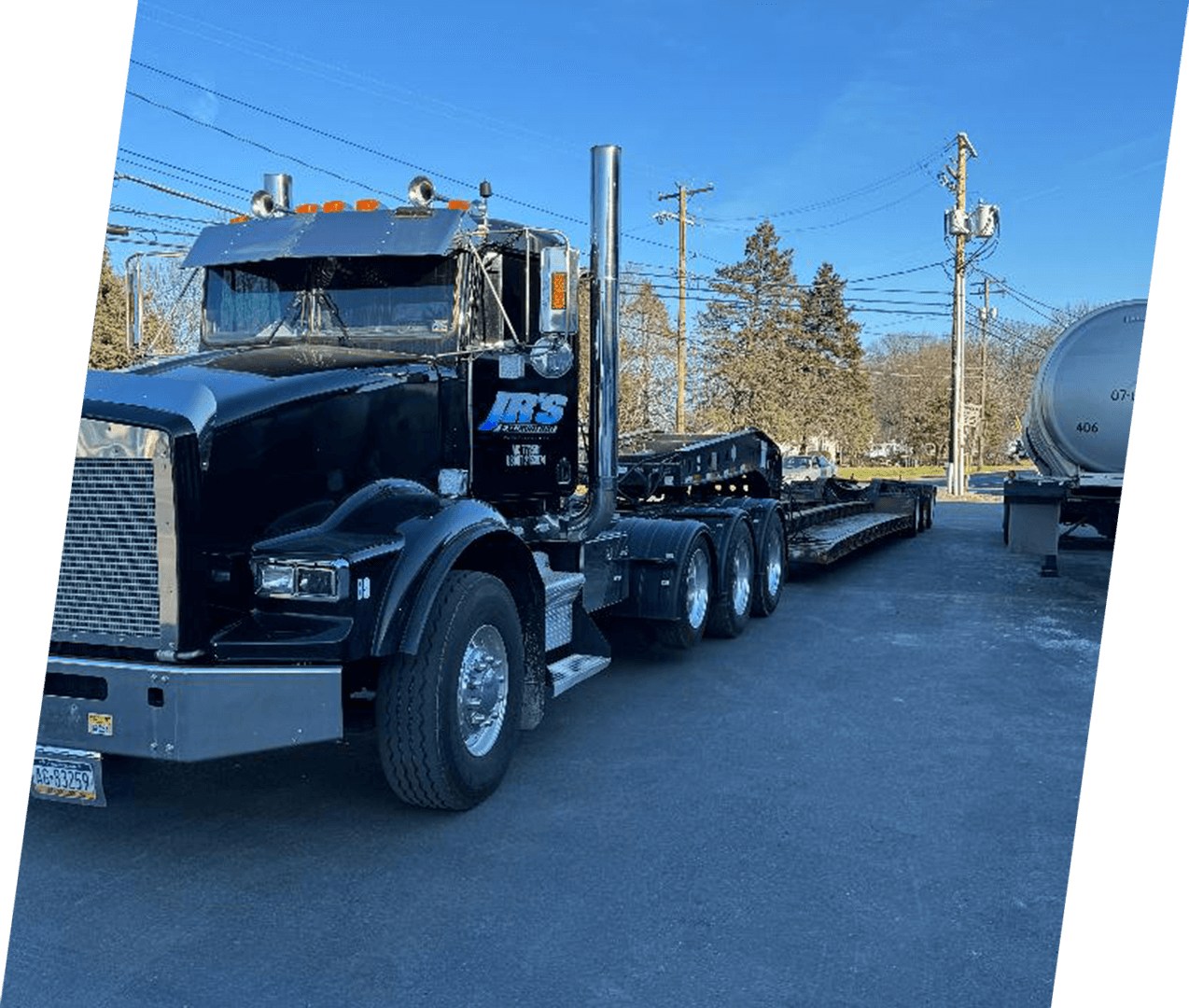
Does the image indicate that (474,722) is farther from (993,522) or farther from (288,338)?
(993,522)

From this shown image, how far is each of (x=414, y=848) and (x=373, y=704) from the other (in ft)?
2.08

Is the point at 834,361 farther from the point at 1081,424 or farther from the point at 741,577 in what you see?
the point at 741,577

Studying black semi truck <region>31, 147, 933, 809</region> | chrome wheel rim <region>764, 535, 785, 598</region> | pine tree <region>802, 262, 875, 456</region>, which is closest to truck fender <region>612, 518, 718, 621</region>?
black semi truck <region>31, 147, 933, 809</region>

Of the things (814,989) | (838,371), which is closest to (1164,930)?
(814,989)

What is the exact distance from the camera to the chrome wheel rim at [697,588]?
7748 millimetres

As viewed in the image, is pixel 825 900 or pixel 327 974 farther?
pixel 825 900

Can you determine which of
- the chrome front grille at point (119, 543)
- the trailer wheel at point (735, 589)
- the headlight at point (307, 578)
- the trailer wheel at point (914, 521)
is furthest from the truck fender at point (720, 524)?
the trailer wheel at point (914, 521)

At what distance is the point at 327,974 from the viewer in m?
3.11

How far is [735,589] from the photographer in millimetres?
8695

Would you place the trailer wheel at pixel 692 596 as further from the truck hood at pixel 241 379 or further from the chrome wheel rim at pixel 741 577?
the truck hood at pixel 241 379

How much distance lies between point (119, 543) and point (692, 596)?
4.89 m

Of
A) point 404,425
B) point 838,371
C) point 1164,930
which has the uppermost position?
point 838,371

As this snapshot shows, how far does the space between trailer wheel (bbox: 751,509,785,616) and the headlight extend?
6028 millimetres

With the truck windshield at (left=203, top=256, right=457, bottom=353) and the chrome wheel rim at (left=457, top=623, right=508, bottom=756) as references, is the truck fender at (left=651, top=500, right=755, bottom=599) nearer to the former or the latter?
the truck windshield at (left=203, top=256, right=457, bottom=353)
